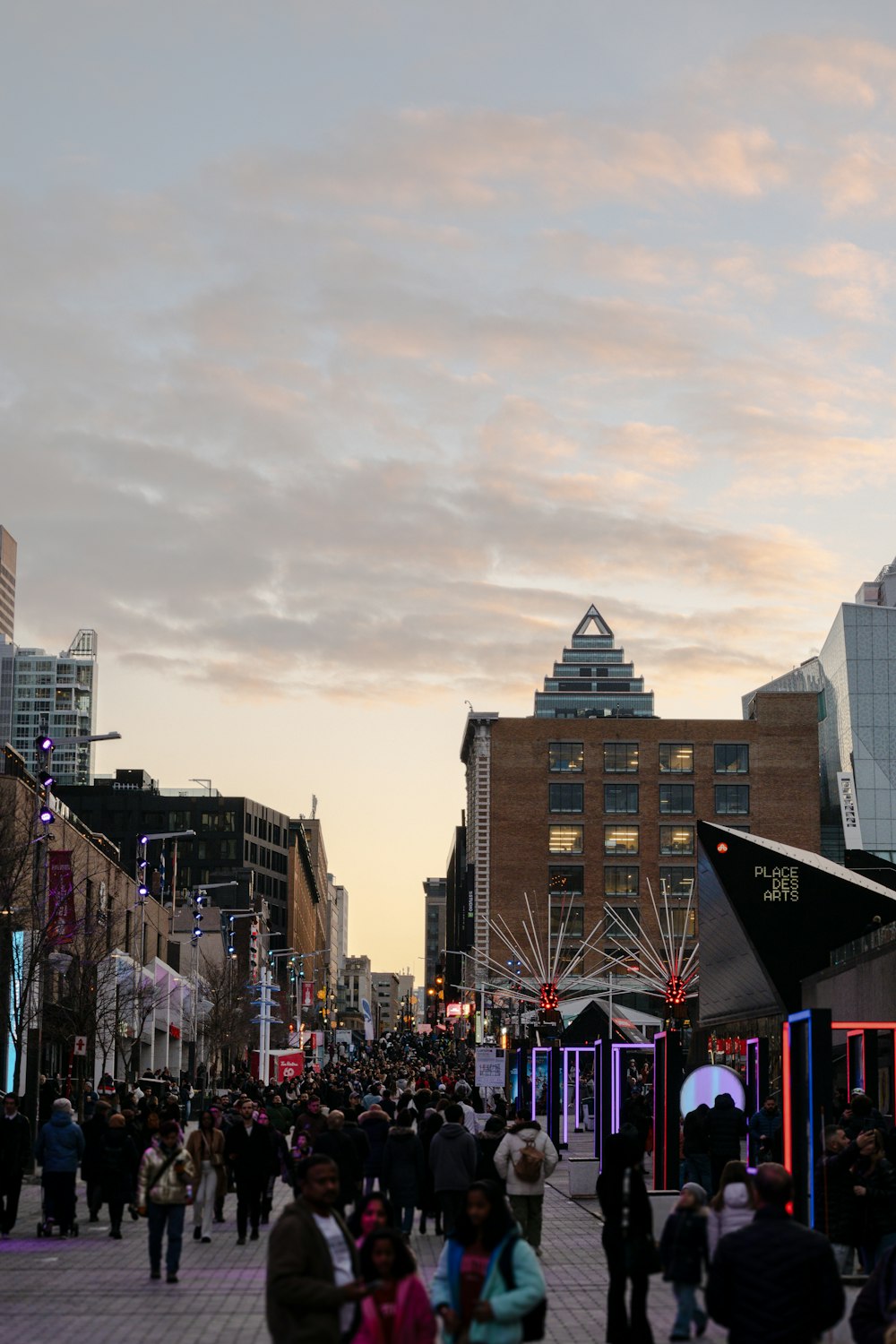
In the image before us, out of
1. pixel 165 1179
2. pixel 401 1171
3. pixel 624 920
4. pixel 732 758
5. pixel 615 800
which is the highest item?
pixel 732 758

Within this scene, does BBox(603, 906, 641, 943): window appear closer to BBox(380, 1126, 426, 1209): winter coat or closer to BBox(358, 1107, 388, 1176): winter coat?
BBox(358, 1107, 388, 1176): winter coat

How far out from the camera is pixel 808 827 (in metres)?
148

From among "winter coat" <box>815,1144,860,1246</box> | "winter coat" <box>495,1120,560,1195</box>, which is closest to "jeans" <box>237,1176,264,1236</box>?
"winter coat" <box>495,1120,560,1195</box>

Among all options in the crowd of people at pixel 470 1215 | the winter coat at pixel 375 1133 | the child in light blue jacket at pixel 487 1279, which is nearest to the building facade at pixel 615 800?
the crowd of people at pixel 470 1215

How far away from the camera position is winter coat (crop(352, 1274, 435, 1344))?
941 cm

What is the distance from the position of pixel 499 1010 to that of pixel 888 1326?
12699 cm

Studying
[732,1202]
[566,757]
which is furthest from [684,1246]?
[566,757]

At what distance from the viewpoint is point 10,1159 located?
77.6ft

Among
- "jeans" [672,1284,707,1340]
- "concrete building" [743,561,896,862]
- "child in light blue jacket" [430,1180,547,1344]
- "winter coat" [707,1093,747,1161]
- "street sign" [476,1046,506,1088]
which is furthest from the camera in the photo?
"concrete building" [743,561,896,862]

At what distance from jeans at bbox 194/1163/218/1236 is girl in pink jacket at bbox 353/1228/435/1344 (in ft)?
51.7

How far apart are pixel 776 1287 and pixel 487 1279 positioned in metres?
1.53

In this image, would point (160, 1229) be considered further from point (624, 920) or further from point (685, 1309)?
point (624, 920)

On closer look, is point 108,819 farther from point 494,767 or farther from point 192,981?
point 192,981

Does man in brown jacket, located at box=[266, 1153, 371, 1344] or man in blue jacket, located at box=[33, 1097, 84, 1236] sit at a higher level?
man in brown jacket, located at box=[266, 1153, 371, 1344]
